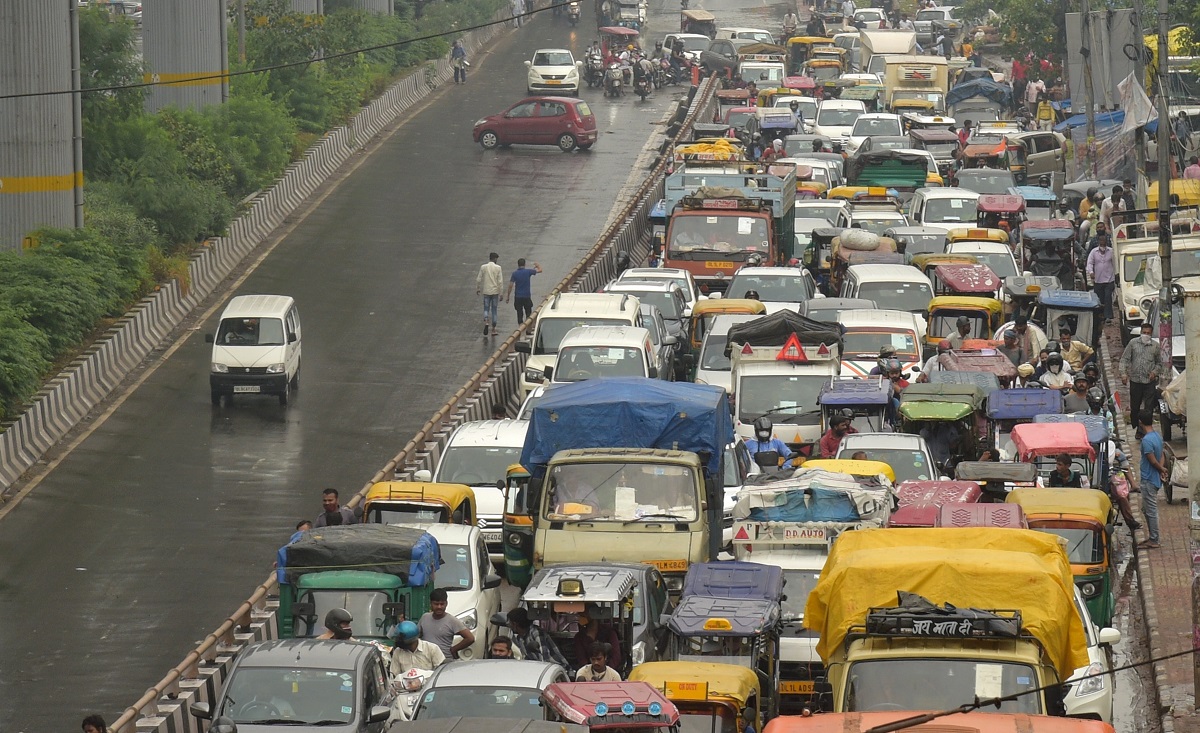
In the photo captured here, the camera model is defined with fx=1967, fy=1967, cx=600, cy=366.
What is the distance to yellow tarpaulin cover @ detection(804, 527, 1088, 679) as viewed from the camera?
1309 centimetres

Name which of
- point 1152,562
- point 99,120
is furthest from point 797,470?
point 99,120

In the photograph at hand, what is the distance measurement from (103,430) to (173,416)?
1.15m

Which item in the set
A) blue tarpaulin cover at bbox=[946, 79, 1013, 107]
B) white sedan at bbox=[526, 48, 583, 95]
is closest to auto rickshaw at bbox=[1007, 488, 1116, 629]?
blue tarpaulin cover at bbox=[946, 79, 1013, 107]

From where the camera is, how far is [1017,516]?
1709 cm

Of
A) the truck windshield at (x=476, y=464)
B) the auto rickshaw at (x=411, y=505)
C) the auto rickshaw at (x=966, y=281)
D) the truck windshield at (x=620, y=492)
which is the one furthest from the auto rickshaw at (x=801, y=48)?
the truck windshield at (x=620, y=492)

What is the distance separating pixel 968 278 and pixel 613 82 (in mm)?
34971

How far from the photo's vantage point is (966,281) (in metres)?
29.8

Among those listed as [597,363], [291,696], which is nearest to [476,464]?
[597,363]

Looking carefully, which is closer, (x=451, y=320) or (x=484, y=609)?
(x=484, y=609)

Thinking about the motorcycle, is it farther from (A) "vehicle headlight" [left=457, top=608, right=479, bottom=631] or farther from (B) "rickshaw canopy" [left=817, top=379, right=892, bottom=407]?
(A) "vehicle headlight" [left=457, top=608, right=479, bottom=631]

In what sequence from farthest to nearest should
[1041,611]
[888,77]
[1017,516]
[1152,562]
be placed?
[888,77]
[1152,562]
[1017,516]
[1041,611]

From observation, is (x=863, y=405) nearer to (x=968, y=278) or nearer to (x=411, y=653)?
(x=968, y=278)

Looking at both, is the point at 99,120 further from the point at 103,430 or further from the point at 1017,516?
the point at 1017,516

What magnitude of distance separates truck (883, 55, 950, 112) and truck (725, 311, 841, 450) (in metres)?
32.4
